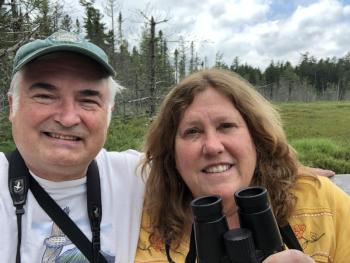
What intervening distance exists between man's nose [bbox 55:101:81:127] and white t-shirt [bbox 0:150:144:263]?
385mm

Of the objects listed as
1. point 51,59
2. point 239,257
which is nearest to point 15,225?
point 51,59

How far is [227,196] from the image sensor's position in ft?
8.02

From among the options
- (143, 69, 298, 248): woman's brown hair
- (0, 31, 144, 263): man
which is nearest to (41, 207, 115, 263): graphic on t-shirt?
(0, 31, 144, 263): man

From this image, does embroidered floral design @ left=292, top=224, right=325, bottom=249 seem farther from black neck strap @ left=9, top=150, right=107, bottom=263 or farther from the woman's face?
black neck strap @ left=9, top=150, right=107, bottom=263

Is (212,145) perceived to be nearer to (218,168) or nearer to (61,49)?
(218,168)

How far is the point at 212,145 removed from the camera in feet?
7.71

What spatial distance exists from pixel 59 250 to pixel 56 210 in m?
0.22

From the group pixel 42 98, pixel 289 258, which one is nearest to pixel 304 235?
pixel 289 258

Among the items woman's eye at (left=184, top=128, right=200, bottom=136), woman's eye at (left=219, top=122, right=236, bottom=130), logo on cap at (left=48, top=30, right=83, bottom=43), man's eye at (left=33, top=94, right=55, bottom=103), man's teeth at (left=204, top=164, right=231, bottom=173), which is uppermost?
logo on cap at (left=48, top=30, right=83, bottom=43)

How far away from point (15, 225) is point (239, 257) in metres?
1.30

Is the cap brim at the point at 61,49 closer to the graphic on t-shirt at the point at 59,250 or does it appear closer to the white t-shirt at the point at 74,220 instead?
the white t-shirt at the point at 74,220

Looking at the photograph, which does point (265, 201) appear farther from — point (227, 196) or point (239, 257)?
point (227, 196)

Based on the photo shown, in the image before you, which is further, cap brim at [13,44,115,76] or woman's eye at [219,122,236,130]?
woman's eye at [219,122,236,130]

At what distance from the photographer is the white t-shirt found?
223 cm
